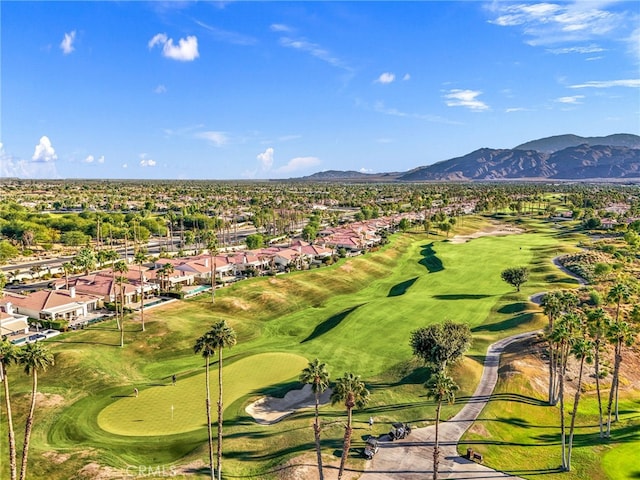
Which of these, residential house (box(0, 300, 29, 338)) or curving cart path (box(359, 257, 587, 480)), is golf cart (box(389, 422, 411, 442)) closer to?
curving cart path (box(359, 257, 587, 480))

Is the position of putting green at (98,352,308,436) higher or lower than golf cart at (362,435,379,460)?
lower

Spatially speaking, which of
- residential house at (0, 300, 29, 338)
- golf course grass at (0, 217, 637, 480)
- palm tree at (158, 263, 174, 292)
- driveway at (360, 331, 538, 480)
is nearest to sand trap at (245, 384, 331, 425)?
golf course grass at (0, 217, 637, 480)

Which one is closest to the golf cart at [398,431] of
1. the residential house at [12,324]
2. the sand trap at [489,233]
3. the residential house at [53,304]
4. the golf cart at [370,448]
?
the golf cart at [370,448]

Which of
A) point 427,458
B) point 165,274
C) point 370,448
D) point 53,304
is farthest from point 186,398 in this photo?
point 165,274

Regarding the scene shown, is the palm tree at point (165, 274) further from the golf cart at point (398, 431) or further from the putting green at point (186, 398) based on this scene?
the golf cart at point (398, 431)

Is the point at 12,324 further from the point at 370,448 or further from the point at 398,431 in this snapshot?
the point at 398,431

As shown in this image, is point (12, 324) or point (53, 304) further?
point (53, 304)
